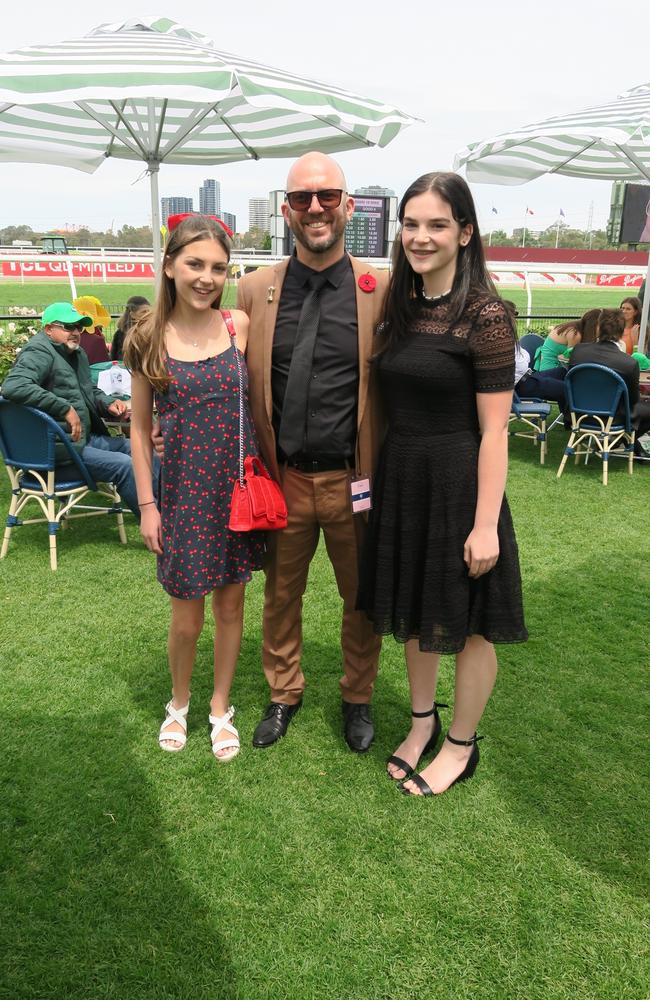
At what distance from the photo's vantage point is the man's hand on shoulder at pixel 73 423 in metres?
4.46

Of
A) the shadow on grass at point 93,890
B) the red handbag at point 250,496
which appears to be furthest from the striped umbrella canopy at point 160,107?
the shadow on grass at point 93,890

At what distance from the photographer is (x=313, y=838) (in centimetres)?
235

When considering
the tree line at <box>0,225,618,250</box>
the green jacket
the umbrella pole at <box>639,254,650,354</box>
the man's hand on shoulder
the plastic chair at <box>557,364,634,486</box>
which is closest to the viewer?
the green jacket

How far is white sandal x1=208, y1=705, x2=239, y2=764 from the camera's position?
2732mm

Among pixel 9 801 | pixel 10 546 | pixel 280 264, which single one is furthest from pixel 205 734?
pixel 10 546

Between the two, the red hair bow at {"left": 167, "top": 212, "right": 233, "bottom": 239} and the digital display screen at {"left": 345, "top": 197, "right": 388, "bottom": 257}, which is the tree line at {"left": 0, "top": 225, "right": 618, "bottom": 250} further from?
the red hair bow at {"left": 167, "top": 212, "right": 233, "bottom": 239}

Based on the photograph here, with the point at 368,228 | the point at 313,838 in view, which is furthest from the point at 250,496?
the point at 368,228

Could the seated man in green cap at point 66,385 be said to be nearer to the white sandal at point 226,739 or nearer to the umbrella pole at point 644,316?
the white sandal at point 226,739

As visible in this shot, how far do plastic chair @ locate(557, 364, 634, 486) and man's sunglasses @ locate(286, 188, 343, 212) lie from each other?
4.26 meters

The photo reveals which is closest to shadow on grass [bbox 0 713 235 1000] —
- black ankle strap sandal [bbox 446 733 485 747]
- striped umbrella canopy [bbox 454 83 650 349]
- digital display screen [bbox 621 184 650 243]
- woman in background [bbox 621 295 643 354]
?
black ankle strap sandal [bbox 446 733 485 747]

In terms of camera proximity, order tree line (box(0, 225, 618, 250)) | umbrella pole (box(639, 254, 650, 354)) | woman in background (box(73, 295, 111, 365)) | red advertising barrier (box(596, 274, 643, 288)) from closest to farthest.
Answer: woman in background (box(73, 295, 111, 365)) < umbrella pole (box(639, 254, 650, 354)) < red advertising barrier (box(596, 274, 643, 288)) < tree line (box(0, 225, 618, 250))

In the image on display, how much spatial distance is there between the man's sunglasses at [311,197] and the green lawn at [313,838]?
6.38 feet

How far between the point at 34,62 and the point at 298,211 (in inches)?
124

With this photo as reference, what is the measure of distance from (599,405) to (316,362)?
4.50 metres
